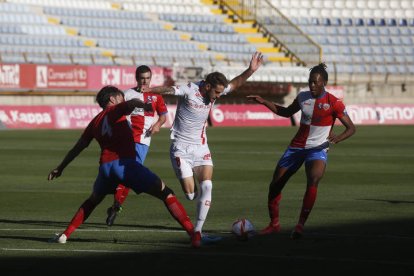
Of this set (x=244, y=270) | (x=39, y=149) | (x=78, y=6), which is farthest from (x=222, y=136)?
(x=244, y=270)

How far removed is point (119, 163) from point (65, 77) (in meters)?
36.7

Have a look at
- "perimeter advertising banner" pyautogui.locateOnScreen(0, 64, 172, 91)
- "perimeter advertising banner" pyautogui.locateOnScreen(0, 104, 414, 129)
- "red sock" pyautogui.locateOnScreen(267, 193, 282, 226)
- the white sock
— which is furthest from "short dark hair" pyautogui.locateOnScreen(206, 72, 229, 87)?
"perimeter advertising banner" pyautogui.locateOnScreen(0, 64, 172, 91)

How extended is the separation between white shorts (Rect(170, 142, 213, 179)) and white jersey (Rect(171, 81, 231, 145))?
0.09 m

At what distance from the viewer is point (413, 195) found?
18109mm

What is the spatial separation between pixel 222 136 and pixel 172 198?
2856 centimetres

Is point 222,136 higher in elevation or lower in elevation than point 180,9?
lower

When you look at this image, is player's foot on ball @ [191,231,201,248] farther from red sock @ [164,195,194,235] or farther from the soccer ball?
the soccer ball

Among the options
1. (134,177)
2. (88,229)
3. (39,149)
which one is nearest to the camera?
(134,177)

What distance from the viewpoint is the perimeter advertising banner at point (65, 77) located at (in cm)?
4597

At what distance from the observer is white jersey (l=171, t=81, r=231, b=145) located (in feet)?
41.1

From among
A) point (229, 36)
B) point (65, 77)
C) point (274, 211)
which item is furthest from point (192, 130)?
point (229, 36)

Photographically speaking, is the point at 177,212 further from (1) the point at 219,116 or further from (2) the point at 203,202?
(1) the point at 219,116

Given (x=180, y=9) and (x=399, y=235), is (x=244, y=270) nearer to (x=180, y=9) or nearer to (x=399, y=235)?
(x=399, y=235)

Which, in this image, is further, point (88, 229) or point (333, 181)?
point (333, 181)
